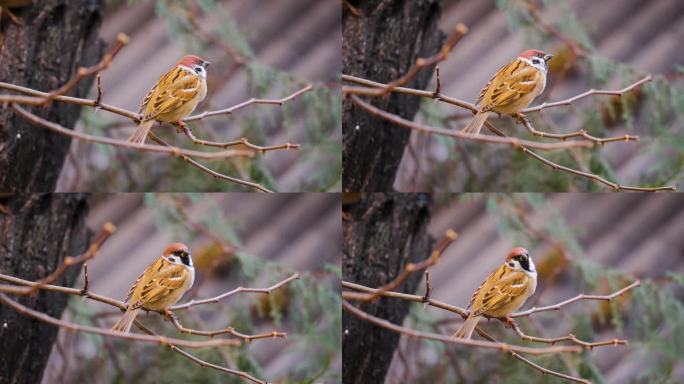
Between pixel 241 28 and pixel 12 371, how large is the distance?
1.25 m

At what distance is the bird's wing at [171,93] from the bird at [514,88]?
828 millimetres

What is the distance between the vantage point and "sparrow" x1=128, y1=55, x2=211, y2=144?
2867mm

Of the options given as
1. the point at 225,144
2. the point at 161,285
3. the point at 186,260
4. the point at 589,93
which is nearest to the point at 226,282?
the point at 186,260

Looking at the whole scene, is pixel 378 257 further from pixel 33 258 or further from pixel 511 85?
pixel 33 258

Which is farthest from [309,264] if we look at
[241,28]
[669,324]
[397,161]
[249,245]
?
[669,324]

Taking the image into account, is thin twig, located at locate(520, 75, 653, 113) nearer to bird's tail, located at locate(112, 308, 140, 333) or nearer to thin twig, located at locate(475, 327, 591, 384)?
thin twig, located at locate(475, 327, 591, 384)

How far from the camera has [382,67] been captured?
2.98 m

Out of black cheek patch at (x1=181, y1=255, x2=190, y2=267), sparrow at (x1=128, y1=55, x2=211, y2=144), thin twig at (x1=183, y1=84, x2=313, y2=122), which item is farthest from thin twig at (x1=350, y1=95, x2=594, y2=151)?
black cheek patch at (x1=181, y1=255, x2=190, y2=267)

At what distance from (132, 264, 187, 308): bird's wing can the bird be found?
956mm

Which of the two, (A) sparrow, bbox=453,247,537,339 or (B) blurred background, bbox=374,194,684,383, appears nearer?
(A) sparrow, bbox=453,247,537,339

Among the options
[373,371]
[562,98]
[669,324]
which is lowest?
[669,324]

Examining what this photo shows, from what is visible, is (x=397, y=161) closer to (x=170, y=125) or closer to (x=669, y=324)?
(x=170, y=125)

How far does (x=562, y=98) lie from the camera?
10.1 feet

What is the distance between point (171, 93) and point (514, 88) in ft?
3.26
